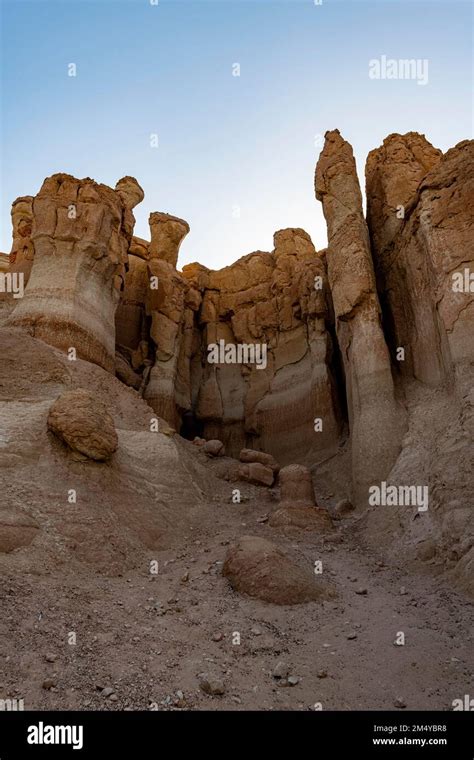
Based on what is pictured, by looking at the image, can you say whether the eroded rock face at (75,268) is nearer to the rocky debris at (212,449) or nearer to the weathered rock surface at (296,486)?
the rocky debris at (212,449)

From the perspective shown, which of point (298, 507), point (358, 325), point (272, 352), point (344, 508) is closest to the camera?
point (298, 507)

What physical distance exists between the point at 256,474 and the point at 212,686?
11430 mm

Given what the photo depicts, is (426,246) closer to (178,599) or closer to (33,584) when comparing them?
(178,599)

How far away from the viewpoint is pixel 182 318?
86.5 ft

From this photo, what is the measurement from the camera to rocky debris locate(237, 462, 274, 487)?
16.5 m

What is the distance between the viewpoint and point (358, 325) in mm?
16547

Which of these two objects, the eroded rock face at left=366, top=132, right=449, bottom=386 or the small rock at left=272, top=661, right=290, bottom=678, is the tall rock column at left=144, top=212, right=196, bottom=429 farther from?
the small rock at left=272, top=661, right=290, bottom=678

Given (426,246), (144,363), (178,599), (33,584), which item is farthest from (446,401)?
(144,363)

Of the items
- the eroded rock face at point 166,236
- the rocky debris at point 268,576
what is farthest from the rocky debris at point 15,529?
the eroded rock face at point 166,236

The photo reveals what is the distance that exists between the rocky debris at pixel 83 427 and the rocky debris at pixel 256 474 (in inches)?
247

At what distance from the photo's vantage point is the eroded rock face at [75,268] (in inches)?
676

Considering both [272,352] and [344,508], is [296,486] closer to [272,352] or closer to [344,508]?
[344,508]

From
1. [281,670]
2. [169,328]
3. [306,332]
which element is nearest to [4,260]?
[169,328]

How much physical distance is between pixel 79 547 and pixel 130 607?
Result: 5.84ft
